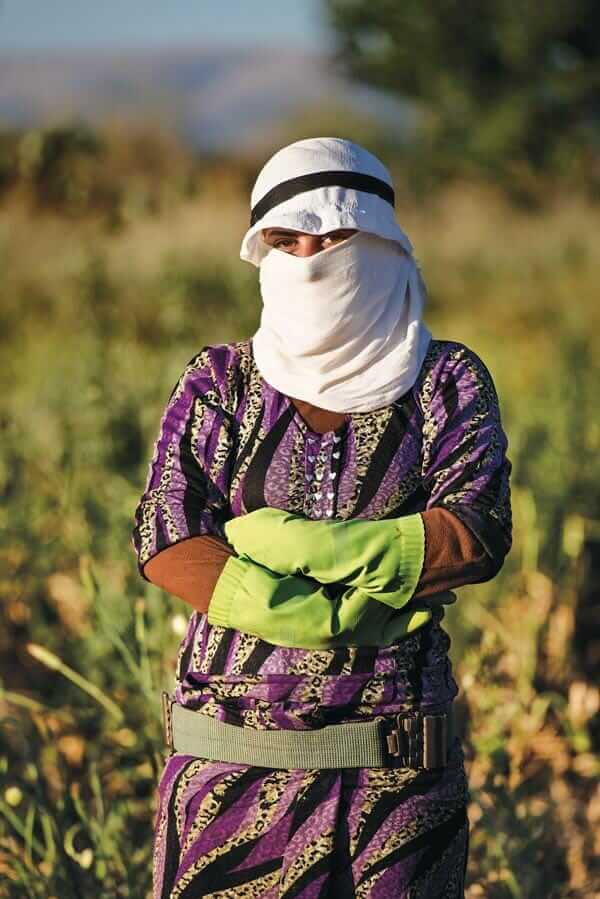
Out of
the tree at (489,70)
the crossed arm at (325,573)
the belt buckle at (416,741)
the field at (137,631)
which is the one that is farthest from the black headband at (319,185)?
the tree at (489,70)

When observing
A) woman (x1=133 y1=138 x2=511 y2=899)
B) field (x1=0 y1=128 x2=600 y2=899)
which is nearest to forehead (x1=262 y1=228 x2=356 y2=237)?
woman (x1=133 y1=138 x2=511 y2=899)

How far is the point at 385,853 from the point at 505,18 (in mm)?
24096

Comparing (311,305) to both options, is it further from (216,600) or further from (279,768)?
(279,768)

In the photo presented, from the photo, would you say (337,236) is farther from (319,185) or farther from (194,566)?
(194,566)

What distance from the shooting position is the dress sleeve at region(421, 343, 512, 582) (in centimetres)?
207

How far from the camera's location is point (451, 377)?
2.15 metres

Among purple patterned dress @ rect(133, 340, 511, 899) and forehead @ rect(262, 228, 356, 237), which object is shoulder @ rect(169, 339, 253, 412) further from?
forehead @ rect(262, 228, 356, 237)

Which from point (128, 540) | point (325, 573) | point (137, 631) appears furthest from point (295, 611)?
point (128, 540)

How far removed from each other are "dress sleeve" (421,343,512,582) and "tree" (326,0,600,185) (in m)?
22.5

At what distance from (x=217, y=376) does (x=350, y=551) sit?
1.15 ft

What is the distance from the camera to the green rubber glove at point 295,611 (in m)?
1.99

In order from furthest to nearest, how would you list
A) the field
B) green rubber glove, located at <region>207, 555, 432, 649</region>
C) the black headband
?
the field < the black headband < green rubber glove, located at <region>207, 555, 432, 649</region>

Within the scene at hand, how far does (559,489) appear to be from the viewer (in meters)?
4.99

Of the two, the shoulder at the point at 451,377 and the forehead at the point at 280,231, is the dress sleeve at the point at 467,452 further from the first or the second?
the forehead at the point at 280,231
